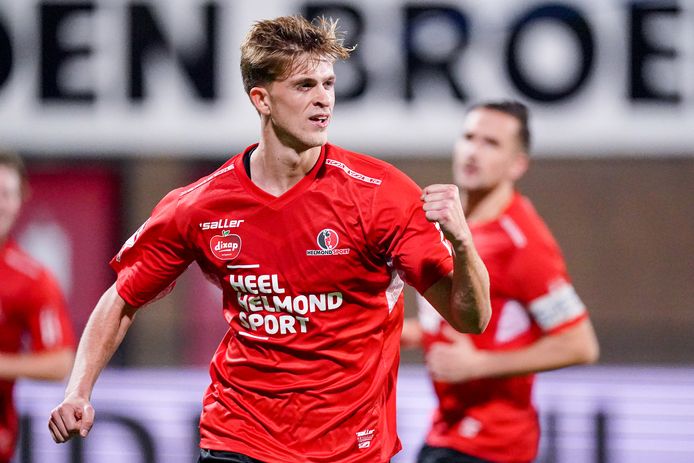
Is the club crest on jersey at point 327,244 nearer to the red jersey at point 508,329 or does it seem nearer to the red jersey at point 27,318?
the red jersey at point 508,329

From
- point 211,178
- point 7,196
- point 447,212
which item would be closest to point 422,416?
point 7,196

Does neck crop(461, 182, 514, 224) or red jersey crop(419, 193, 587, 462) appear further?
neck crop(461, 182, 514, 224)

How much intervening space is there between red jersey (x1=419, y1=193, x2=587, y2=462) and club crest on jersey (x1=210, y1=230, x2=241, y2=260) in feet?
4.00

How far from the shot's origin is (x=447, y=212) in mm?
2672

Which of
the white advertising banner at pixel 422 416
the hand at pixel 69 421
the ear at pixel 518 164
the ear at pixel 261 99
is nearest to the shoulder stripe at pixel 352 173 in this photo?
the ear at pixel 261 99

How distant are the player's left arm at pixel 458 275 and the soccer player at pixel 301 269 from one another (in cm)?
2

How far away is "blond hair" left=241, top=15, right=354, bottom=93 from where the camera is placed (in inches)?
121

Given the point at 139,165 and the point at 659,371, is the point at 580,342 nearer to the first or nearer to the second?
the point at 659,371

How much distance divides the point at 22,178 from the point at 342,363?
256 cm

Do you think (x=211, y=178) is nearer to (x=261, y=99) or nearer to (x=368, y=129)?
(x=261, y=99)

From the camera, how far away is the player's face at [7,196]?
492 cm

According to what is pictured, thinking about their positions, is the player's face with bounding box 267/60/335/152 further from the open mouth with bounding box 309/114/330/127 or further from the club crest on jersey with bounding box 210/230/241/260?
the club crest on jersey with bounding box 210/230/241/260

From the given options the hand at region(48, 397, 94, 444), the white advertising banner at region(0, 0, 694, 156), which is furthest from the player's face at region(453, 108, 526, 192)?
the white advertising banner at region(0, 0, 694, 156)

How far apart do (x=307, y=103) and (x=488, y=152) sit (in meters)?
1.57
